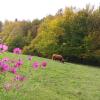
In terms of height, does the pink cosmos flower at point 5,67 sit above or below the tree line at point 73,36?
below

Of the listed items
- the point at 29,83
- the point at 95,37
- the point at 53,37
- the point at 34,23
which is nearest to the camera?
the point at 29,83

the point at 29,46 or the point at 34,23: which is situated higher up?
the point at 34,23

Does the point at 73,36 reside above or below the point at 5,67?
above

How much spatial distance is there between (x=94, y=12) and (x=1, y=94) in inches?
1257

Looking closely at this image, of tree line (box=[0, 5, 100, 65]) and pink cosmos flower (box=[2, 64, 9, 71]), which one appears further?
tree line (box=[0, 5, 100, 65])

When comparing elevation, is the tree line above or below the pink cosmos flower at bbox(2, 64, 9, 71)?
above

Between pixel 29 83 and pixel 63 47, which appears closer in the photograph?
pixel 29 83

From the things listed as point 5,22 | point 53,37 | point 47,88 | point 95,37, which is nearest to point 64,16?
point 53,37

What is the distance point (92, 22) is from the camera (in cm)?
3559

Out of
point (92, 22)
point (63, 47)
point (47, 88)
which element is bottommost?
point (47, 88)

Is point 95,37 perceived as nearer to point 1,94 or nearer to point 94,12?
point 94,12

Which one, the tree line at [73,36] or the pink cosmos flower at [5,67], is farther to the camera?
the tree line at [73,36]

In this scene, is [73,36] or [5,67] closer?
[5,67]

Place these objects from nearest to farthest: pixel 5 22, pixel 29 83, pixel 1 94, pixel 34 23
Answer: pixel 1 94 < pixel 29 83 < pixel 34 23 < pixel 5 22
